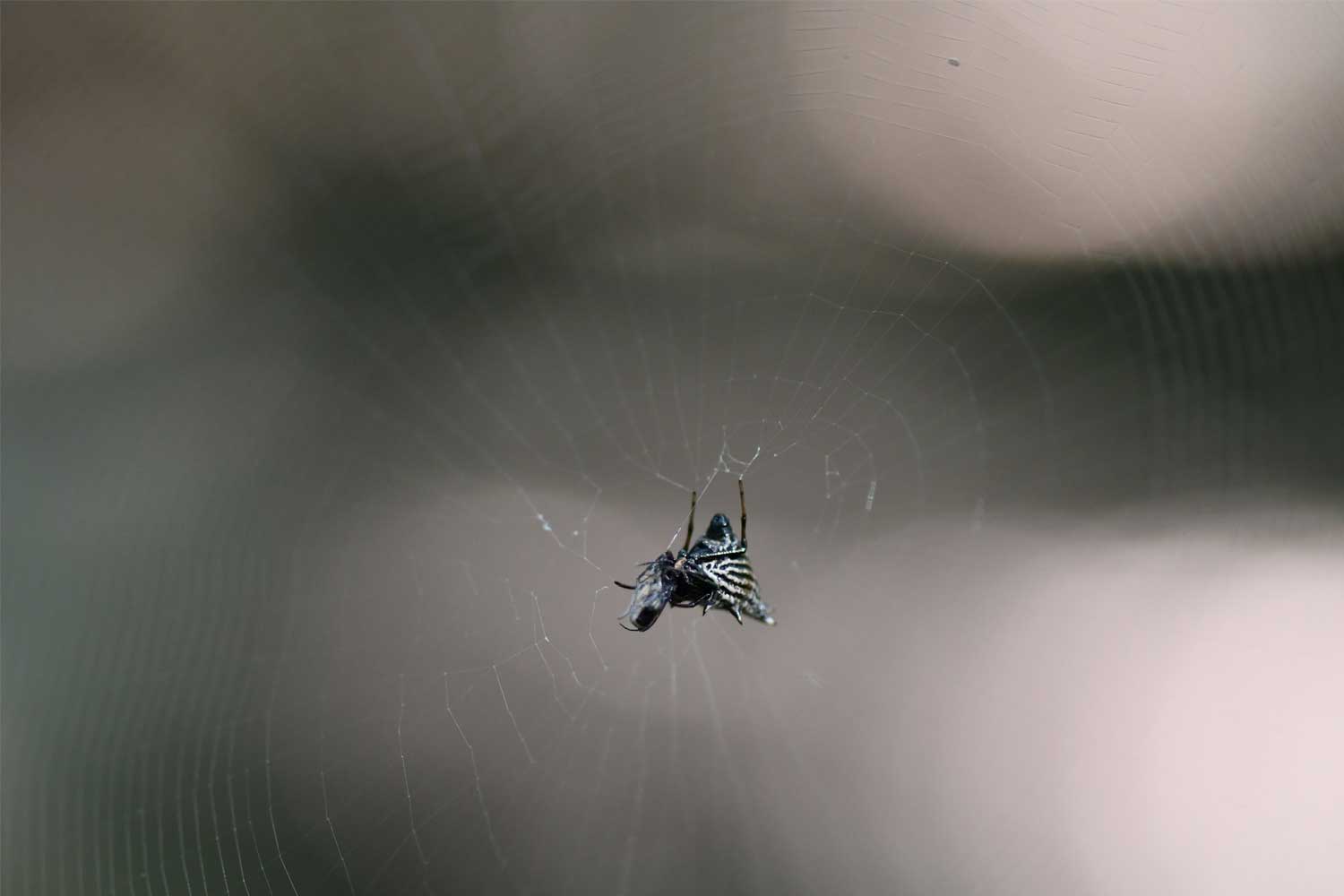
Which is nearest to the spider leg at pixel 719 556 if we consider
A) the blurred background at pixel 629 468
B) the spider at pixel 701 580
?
the spider at pixel 701 580

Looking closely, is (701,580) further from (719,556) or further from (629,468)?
(629,468)

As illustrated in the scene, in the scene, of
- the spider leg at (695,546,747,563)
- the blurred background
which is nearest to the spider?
the spider leg at (695,546,747,563)

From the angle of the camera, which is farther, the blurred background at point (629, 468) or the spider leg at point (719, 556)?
the blurred background at point (629, 468)

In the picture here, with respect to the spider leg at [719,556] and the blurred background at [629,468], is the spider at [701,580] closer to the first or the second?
the spider leg at [719,556]

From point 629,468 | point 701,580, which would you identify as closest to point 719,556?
point 701,580

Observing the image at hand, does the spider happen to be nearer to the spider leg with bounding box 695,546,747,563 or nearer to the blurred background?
the spider leg with bounding box 695,546,747,563

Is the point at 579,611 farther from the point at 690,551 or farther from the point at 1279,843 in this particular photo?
the point at 1279,843
